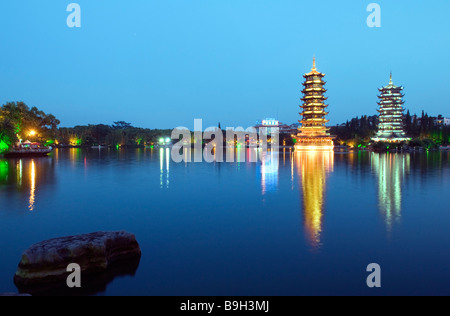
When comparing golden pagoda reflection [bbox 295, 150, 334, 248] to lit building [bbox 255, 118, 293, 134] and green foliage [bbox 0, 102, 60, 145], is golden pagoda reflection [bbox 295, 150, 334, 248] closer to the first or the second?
green foliage [bbox 0, 102, 60, 145]

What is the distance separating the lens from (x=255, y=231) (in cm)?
1105

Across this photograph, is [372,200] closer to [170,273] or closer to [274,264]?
[274,264]

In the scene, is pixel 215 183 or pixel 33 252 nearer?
pixel 33 252

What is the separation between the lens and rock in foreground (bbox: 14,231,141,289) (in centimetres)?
693

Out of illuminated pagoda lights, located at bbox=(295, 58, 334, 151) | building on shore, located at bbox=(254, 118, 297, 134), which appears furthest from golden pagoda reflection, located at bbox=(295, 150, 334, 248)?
building on shore, located at bbox=(254, 118, 297, 134)

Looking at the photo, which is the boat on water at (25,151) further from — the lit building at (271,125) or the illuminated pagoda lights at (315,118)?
the lit building at (271,125)

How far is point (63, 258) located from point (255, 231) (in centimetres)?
589

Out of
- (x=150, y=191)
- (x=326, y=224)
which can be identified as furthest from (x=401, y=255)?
(x=150, y=191)

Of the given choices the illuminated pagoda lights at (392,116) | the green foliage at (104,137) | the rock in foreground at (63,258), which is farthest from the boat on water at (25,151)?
the illuminated pagoda lights at (392,116)

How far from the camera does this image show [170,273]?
7672 millimetres

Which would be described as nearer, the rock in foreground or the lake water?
the rock in foreground

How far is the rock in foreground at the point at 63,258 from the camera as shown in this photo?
693 cm

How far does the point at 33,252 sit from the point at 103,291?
1.67 m

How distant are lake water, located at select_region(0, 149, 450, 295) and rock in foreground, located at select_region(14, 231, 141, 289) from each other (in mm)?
445
